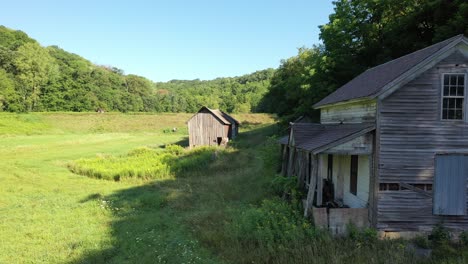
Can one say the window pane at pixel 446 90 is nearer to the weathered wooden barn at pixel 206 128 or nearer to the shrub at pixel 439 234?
the shrub at pixel 439 234

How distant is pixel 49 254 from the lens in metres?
9.96

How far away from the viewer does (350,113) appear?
13.6 metres

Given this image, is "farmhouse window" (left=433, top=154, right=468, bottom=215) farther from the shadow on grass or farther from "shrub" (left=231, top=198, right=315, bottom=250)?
the shadow on grass

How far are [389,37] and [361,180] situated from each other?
59.0 feet

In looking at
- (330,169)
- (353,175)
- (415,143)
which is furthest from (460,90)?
(330,169)

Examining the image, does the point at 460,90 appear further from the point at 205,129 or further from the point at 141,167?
the point at 205,129

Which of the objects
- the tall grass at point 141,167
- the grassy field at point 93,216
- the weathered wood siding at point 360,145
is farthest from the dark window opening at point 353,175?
the tall grass at point 141,167

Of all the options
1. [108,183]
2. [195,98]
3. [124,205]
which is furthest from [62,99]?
[124,205]

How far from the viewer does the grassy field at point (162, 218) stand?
957 centimetres

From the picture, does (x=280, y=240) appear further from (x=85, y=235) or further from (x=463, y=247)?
(x=85, y=235)

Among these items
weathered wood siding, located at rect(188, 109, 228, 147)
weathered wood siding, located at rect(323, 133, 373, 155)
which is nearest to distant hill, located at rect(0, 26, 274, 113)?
weathered wood siding, located at rect(188, 109, 228, 147)

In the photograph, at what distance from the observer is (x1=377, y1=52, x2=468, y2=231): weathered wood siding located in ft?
35.3

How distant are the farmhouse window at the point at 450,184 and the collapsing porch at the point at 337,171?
201 centimetres

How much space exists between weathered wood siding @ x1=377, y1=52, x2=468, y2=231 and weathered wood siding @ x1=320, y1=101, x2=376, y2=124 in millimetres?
807
